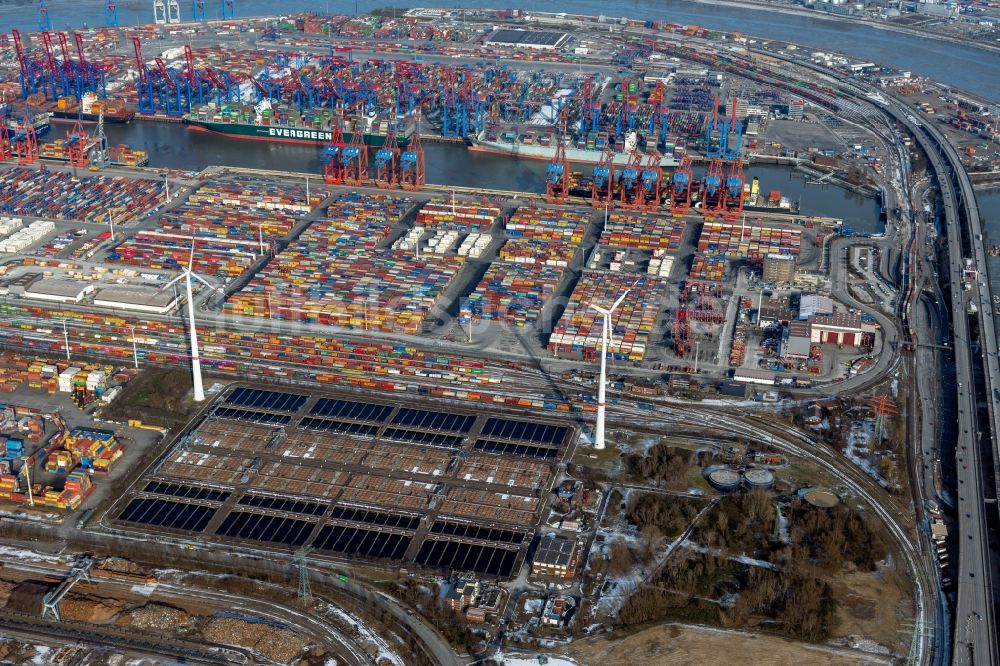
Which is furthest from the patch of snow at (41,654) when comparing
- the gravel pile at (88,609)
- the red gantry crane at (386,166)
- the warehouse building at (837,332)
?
the red gantry crane at (386,166)

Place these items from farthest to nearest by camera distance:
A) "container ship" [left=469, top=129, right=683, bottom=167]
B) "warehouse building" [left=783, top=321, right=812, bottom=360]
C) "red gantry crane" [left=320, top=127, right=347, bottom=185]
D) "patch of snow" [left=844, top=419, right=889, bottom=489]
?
"container ship" [left=469, top=129, right=683, bottom=167] < "red gantry crane" [left=320, top=127, right=347, bottom=185] < "warehouse building" [left=783, top=321, right=812, bottom=360] < "patch of snow" [left=844, top=419, right=889, bottom=489]

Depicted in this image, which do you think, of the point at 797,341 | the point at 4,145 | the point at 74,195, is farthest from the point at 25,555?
the point at 4,145

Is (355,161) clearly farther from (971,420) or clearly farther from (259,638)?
(259,638)

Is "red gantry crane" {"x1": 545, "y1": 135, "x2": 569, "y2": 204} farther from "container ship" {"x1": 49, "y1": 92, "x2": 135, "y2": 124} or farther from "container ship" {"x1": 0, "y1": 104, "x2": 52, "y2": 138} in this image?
"container ship" {"x1": 0, "y1": 104, "x2": 52, "y2": 138}

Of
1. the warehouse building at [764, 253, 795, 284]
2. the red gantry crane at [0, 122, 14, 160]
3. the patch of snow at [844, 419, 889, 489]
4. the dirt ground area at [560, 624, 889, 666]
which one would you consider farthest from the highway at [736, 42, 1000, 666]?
the red gantry crane at [0, 122, 14, 160]

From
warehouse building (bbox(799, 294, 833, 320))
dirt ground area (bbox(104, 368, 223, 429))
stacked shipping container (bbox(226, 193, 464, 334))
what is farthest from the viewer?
stacked shipping container (bbox(226, 193, 464, 334))

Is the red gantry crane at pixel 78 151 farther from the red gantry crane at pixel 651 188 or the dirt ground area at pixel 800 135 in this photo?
the dirt ground area at pixel 800 135
